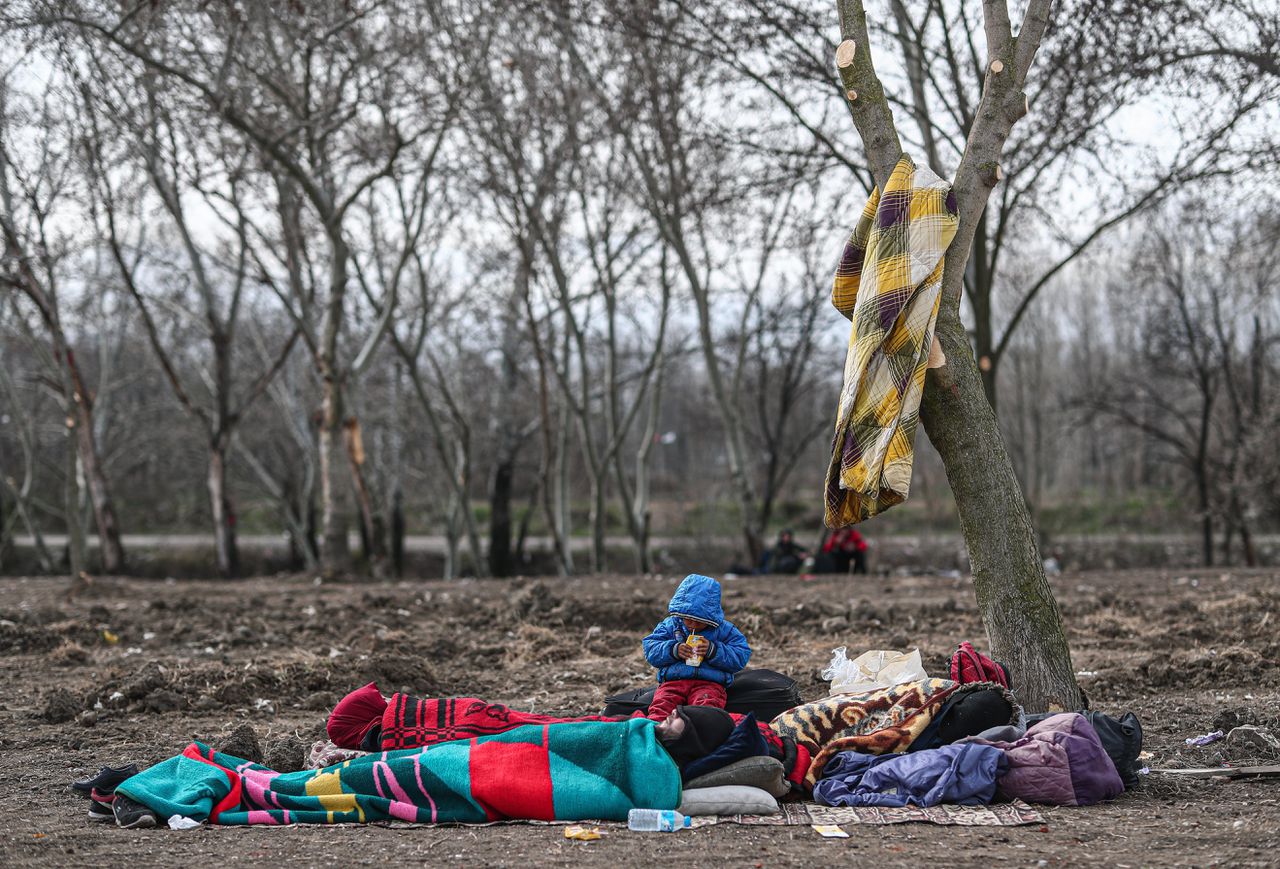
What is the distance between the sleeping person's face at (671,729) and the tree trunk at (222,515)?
1544 centimetres

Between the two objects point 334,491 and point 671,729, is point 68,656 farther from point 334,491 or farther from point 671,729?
point 334,491

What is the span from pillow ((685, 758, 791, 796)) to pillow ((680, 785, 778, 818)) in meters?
0.05

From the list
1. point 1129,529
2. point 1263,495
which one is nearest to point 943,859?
point 1263,495

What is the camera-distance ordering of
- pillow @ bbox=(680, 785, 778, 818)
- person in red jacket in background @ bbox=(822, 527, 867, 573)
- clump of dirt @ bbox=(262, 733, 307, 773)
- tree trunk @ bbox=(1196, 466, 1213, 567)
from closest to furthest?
pillow @ bbox=(680, 785, 778, 818), clump of dirt @ bbox=(262, 733, 307, 773), person in red jacket in background @ bbox=(822, 527, 867, 573), tree trunk @ bbox=(1196, 466, 1213, 567)

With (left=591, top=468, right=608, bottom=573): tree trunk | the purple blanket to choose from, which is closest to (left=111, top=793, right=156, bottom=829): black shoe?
the purple blanket

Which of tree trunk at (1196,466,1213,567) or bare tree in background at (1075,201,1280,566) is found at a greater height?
bare tree in background at (1075,201,1280,566)

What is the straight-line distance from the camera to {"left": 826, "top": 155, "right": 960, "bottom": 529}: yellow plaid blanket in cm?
456

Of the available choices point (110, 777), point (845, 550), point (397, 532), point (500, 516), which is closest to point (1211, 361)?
point (845, 550)

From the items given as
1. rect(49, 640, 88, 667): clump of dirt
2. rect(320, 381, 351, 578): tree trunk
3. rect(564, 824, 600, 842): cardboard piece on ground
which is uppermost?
rect(320, 381, 351, 578): tree trunk

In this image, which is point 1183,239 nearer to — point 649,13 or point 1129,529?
point 1129,529

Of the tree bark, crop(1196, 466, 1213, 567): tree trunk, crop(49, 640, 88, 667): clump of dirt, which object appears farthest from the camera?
crop(1196, 466, 1213, 567): tree trunk

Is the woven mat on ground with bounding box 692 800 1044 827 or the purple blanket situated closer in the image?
the woven mat on ground with bounding box 692 800 1044 827

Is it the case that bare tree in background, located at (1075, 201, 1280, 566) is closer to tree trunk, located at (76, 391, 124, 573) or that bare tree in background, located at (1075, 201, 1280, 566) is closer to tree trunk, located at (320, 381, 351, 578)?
tree trunk, located at (320, 381, 351, 578)

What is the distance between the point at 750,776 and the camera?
4051 millimetres
